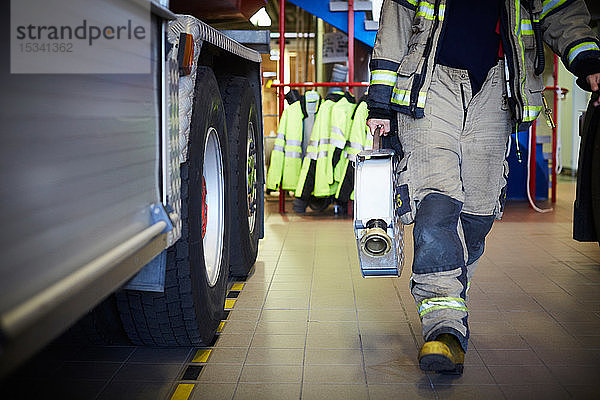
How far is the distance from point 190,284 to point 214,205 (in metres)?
0.90

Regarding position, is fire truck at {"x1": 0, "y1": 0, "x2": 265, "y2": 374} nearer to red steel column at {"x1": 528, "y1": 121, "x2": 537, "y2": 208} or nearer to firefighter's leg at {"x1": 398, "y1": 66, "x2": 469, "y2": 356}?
firefighter's leg at {"x1": 398, "y1": 66, "x2": 469, "y2": 356}

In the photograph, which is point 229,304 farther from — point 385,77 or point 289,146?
point 289,146

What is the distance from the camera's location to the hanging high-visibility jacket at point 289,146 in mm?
7832

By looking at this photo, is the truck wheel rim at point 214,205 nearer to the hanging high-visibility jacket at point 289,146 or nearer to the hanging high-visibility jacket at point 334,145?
the hanging high-visibility jacket at point 334,145

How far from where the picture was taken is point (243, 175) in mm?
4125

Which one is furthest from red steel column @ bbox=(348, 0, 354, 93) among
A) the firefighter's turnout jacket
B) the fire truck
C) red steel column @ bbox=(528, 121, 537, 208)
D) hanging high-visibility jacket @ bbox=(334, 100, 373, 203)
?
the firefighter's turnout jacket

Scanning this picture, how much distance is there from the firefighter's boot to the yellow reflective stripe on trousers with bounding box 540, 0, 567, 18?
1385 mm

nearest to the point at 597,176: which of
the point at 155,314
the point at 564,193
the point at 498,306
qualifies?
the point at 498,306

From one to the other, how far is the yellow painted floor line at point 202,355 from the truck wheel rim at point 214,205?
0.45m

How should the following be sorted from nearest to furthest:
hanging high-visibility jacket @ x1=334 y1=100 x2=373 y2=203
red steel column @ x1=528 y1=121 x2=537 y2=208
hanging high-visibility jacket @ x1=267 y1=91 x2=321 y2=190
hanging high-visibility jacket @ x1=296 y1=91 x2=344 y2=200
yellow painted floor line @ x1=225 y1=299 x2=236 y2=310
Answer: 1. yellow painted floor line @ x1=225 y1=299 x2=236 y2=310
2. hanging high-visibility jacket @ x1=334 y1=100 x2=373 y2=203
3. hanging high-visibility jacket @ x1=296 y1=91 x2=344 y2=200
4. hanging high-visibility jacket @ x1=267 y1=91 x2=321 y2=190
5. red steel column @ x1=528 y1=121 x2=537 y2=208

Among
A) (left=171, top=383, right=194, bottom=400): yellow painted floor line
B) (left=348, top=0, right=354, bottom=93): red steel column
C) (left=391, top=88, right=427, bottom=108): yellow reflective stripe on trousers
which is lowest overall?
(left=171, top=383, right=194, bottom=400): yellow painted floor line

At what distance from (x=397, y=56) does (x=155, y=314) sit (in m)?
1.44

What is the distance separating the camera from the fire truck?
131 cm

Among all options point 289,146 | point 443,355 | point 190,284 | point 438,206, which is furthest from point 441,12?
point 289,146
